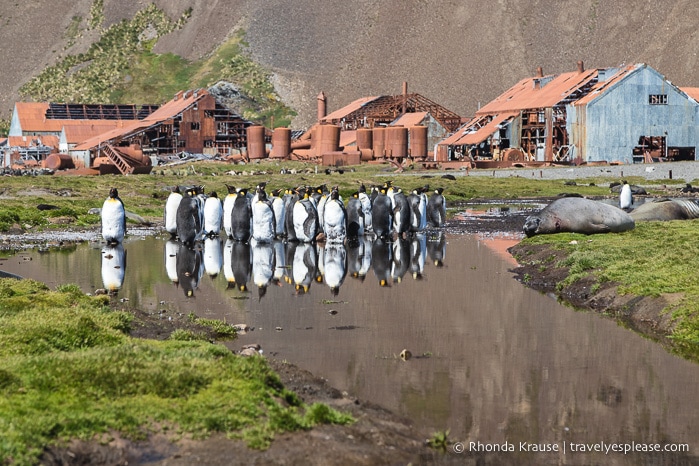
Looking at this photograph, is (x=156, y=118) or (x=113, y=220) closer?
(x=113, y=220)

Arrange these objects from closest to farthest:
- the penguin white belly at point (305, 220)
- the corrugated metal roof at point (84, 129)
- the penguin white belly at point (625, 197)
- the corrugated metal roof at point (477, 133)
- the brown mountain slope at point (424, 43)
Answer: the penguin white belly at point (305, 220) < the penguin white belly at point (625, 197) < the corrugated metal roof at point (477, 133) < the corrugated metal roof at point (84, 129) < the brown mountain slope at point (424, 43)

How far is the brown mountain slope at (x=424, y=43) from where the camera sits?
419 ft

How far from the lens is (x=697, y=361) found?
1297 centimetres

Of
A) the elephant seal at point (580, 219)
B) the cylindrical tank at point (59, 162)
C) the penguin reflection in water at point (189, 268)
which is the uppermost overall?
the cylindrical tank at point (59, 162)

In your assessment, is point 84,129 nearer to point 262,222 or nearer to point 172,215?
point 172,215

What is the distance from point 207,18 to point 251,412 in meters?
156

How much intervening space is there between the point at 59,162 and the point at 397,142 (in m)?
25.8

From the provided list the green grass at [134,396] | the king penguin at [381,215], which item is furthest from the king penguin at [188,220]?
the green grass at [134,396]

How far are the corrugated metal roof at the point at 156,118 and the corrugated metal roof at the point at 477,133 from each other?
78.5ft

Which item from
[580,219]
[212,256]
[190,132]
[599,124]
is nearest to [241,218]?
[212,256]

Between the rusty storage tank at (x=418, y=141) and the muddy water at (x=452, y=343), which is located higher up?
the rusty storage tank at (x=418, y=141)

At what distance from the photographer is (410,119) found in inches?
3625

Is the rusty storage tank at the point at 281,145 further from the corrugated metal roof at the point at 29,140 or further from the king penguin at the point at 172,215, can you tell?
the king penguin at the point at 172,215

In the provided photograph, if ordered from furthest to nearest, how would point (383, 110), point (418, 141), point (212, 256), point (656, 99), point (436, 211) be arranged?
point (383, 110), point (418, 141), point (656, 99), point (436, 211), point (212, 256)
